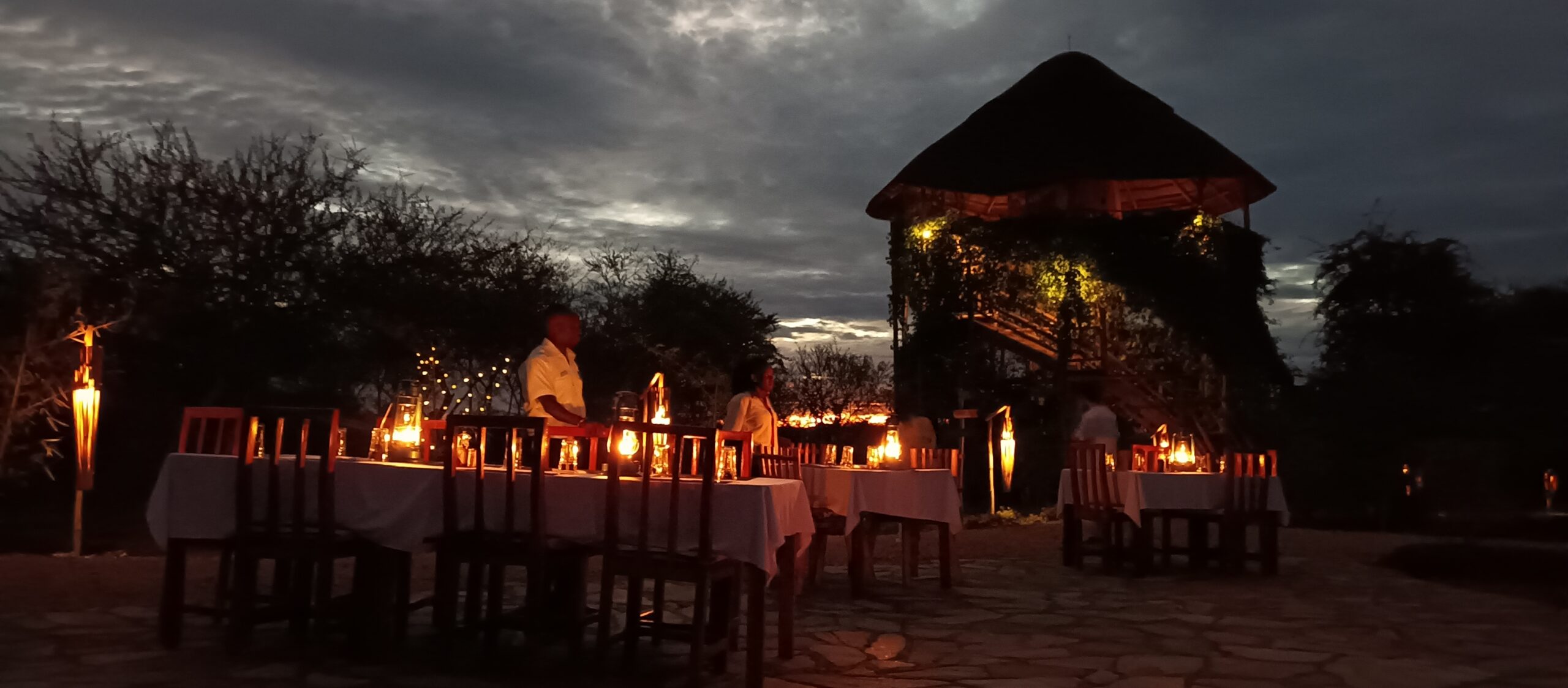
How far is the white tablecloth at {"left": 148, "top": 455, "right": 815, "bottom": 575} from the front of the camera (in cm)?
409

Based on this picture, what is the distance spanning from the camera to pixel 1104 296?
17172mm

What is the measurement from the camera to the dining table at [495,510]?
13.4 ft

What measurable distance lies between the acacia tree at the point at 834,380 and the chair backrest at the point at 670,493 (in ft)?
87.0

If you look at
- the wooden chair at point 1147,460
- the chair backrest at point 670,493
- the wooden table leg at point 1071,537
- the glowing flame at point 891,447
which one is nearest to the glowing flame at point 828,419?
the wooden chair at point 1147,460

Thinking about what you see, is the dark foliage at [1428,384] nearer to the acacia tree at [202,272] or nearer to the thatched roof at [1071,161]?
the thatched roof at [1071,161]

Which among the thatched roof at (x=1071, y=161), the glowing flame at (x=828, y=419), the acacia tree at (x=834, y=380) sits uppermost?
the thatched roof at (x=1071, y=161)

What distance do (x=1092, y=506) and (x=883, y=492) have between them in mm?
2399

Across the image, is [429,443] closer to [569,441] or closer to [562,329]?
[569,441]

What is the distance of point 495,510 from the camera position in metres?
4.32

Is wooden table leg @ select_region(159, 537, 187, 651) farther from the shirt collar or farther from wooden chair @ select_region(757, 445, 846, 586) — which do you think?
wooden chair @ select_region(757, 445, 846, 586)

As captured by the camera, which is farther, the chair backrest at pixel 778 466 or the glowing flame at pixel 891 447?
the glowing flame at pixel 891 447

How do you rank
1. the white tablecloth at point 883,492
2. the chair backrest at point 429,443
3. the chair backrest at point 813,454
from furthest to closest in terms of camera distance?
the chair backrest at point 813,454 → the white tablecloth at point 883,492 → the chair backrest at point 429,443

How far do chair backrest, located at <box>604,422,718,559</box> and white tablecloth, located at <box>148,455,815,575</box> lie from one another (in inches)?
1.1

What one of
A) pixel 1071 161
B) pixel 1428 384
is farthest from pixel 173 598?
pixel 1071 161
